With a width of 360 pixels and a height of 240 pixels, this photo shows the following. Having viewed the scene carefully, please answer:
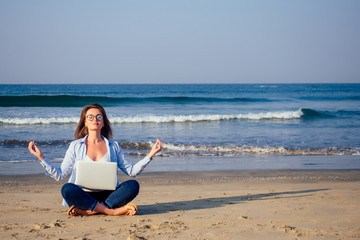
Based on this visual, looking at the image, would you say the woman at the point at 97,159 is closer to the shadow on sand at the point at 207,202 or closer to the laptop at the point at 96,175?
the laptop at the point at 96,175

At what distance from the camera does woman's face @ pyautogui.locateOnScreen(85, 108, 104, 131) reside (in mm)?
4363

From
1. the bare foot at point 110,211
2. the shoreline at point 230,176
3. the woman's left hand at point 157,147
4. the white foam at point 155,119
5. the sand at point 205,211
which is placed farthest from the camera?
the white foam at point 155,119

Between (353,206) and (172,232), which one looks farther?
(353,206)

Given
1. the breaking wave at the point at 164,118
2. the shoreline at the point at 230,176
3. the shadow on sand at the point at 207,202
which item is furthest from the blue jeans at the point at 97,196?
the breaking wave at the point at 164,118

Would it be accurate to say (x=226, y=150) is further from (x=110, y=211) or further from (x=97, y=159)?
(x=97, y=159)

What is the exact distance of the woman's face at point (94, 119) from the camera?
4363 millimetres

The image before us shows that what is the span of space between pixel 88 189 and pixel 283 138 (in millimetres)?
10474

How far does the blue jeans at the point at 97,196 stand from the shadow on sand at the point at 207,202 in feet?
1.17


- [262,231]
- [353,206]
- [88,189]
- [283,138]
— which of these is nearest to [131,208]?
[88,189]

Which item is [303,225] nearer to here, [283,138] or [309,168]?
[309,168]

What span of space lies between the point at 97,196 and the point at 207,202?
155 centimetres

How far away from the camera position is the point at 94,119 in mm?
4367

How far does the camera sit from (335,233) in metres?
3.80

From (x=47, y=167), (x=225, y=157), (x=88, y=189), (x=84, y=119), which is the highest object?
(x=84, y=119)
